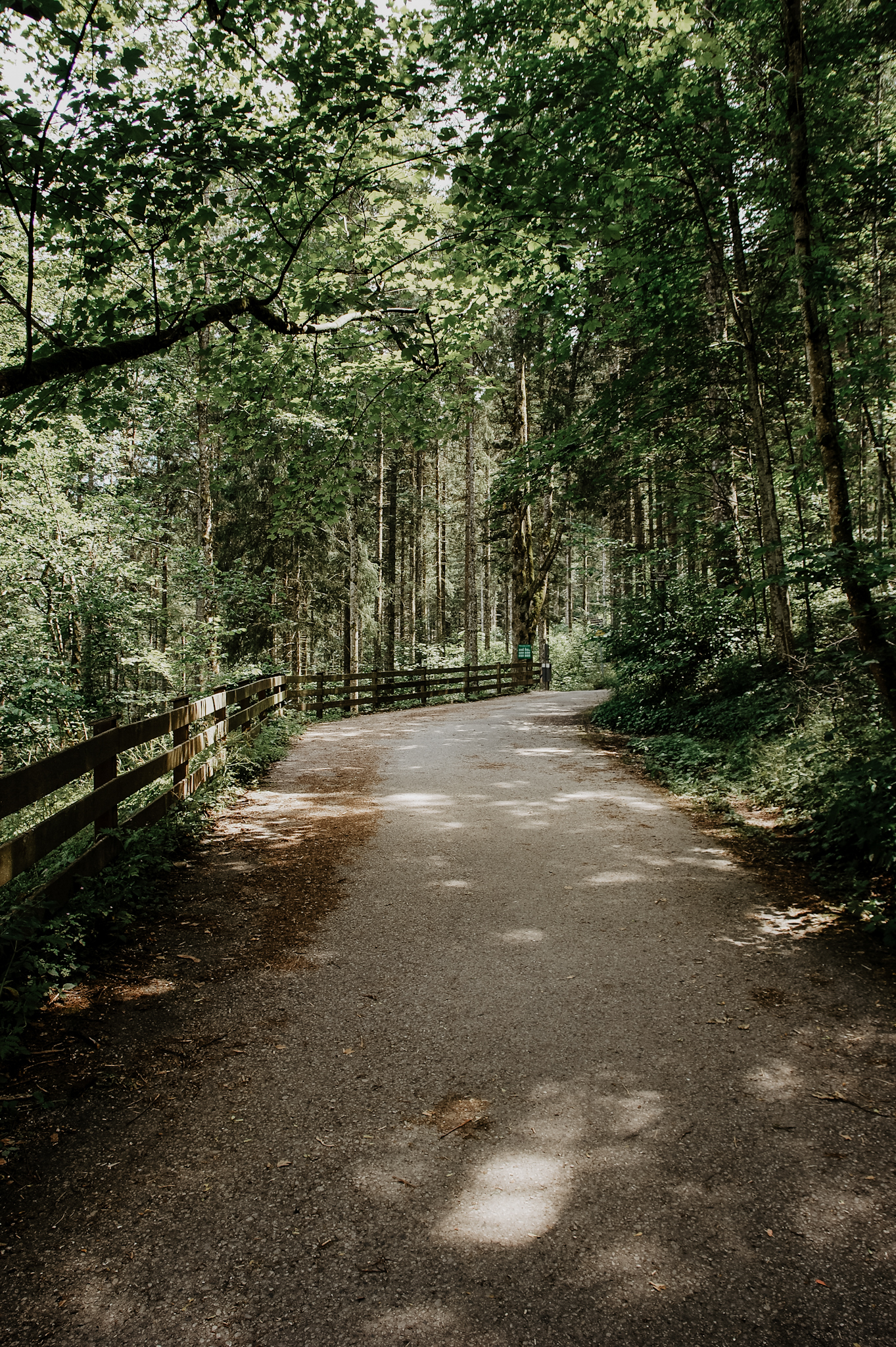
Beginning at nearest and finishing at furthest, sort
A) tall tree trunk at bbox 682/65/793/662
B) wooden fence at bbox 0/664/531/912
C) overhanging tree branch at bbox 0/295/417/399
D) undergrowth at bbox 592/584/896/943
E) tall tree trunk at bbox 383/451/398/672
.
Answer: wooden fence at bbox 0/664/531/912 → overhanging tree branch at bbox 0/295/417/399 → undergrowth at bbox 592/584/896/943 → tall tree trunk at bbox 682/65/793/662 → tall tree trunk at bbox 383/451/398/672

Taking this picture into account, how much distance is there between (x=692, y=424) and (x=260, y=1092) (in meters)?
13.0

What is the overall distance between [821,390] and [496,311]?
23.5 feet

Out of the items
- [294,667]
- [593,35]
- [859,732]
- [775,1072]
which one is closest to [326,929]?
[775,1072]

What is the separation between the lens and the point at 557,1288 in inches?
82.4

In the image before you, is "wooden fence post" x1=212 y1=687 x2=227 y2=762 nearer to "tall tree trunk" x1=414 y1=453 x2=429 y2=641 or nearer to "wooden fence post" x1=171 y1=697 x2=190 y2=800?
"wooden fence post" x1=171 y1=697 x2=190 y2=800

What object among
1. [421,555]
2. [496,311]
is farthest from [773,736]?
[421,555]

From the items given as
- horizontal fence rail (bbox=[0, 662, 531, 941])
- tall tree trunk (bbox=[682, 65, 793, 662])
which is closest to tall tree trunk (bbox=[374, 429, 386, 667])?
horizontal fence rail (bbox=[0, 662, 531, 941])

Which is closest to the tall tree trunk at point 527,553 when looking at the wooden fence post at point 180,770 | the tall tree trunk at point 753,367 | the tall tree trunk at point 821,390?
the tall tree trunk at point 753,367

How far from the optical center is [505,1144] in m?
2.71

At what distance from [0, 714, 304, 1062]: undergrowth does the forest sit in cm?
345

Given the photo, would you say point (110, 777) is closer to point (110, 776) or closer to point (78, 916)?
point (110, 776)

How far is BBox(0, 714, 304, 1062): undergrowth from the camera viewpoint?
3.30 m

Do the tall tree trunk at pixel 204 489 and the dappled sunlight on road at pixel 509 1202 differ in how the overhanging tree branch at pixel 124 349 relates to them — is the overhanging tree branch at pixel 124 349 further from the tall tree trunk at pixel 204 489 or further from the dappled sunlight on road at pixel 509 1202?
the tall tree trunk at pixel 204 489

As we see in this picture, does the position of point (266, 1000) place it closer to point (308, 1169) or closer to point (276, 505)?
point (308, 1169)
